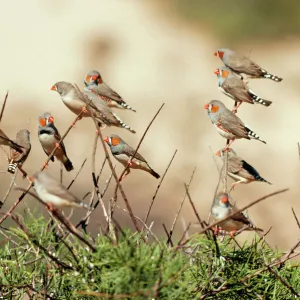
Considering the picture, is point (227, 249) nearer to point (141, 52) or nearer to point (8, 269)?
point (8, 269)

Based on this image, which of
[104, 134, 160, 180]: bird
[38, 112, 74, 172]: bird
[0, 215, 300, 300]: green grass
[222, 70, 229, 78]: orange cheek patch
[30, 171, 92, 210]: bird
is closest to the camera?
[0, 215, 300, 300]: green grass

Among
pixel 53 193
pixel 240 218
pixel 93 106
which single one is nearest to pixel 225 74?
pixel 93 106

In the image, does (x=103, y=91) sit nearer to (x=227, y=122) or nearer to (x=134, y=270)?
(x=227, y=122)

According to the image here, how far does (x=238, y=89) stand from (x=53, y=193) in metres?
3.44

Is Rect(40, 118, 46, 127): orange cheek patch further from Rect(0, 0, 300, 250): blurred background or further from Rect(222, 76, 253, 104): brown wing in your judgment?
Rect(0, 0, 300, 250): blurred background

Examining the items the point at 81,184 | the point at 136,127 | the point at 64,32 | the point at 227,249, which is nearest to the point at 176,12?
the point at 64,32

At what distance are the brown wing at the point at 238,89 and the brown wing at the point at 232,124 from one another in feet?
0.80

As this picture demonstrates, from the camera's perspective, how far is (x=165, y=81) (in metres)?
20.8

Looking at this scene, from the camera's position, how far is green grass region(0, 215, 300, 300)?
3074 millimetres

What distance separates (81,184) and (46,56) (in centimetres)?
702

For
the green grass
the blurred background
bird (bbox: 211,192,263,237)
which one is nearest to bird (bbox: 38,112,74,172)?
bird (bbox: 211,192,263,237)

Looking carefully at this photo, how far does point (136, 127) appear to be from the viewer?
1784 cm

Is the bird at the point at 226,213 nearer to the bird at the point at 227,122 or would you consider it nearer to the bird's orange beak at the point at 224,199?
the bird's orange beak at the point at 224,199

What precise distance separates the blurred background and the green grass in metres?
10.2
